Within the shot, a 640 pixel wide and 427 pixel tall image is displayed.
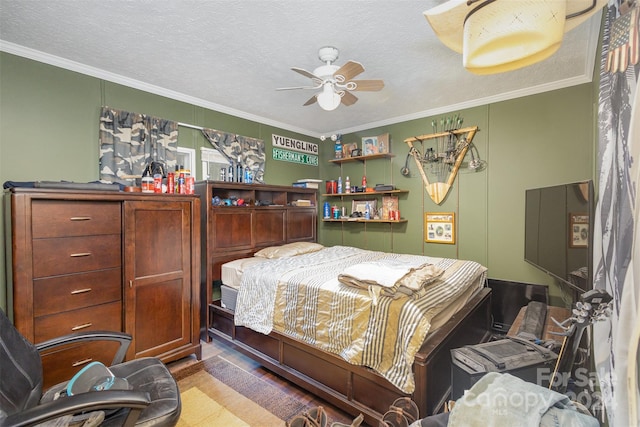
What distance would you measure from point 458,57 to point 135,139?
10.3 feet

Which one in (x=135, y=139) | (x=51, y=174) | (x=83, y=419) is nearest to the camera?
(x=83, y=419)

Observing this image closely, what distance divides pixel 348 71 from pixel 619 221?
180cm

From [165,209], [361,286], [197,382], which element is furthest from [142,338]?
[361,286]

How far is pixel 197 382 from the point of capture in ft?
7.60

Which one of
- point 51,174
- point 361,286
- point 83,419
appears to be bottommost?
point 83,419

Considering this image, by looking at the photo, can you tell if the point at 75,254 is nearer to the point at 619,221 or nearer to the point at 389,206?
the point at 619,221

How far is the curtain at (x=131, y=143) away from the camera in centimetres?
266

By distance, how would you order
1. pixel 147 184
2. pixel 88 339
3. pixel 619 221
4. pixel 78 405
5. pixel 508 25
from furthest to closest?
pixel 147 184 < pixel 88 339 < pixel 508 25 < pixel 78 405 < pixel 619 221

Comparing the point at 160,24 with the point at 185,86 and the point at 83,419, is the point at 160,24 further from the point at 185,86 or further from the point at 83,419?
the point at 83,419

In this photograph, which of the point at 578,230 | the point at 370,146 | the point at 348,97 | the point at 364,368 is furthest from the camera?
the point at 370,146

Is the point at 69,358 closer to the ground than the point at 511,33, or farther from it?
closer to the ground

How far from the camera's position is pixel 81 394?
1.05 m

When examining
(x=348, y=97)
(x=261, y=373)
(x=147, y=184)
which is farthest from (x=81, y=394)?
(x=348, y=97)

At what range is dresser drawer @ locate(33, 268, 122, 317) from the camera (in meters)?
1.84
